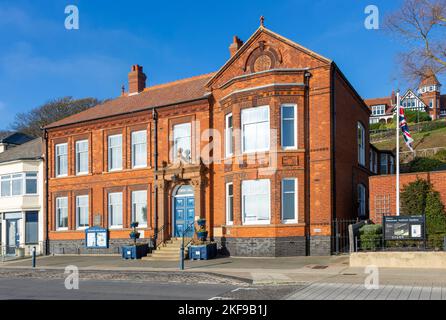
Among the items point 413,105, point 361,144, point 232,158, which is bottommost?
point 232,158

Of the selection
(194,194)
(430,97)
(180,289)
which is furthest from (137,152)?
(430,97)

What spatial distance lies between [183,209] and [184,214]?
27 cm

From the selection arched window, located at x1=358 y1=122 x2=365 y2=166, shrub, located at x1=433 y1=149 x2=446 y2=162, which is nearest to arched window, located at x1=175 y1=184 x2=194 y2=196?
arched window, located at x1=358 y1=122 x2=365 y2=166

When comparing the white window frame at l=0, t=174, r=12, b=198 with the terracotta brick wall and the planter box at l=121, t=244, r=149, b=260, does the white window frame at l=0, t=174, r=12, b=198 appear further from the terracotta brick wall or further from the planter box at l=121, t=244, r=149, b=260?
the terracotta brick wall

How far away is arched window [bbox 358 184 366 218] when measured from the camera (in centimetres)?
2592

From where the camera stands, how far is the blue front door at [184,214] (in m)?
24.7

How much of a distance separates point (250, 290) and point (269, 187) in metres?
8.74

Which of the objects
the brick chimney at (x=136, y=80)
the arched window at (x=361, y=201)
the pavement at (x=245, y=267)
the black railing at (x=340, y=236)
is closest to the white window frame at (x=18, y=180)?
the pavement at (x=245, y=267)

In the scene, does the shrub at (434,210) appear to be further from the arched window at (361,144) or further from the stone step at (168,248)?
the stone step at (168,248)

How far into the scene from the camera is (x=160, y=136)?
26.0 metres

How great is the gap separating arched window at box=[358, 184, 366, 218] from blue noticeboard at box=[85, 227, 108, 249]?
14171mm

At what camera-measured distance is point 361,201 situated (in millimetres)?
26469

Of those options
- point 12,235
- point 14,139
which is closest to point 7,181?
point 12,235

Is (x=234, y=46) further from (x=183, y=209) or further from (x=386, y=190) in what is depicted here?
(x=386, y=190)
